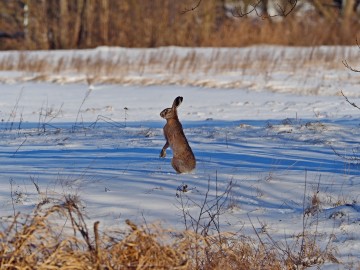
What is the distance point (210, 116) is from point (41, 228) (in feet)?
29.4

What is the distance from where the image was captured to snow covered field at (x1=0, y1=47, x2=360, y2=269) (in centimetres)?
626

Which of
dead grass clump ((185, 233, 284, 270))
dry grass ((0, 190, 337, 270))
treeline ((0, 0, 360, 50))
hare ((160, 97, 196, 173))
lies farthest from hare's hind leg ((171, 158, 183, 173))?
treeline ((0, 0, 360, 50))

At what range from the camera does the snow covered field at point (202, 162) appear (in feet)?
20.5

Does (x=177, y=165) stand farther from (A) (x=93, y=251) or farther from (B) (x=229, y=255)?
(A) (x=93, y=251)

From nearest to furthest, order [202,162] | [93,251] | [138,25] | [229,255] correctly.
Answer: [93,251], [229,255], [202,162], [138,25]

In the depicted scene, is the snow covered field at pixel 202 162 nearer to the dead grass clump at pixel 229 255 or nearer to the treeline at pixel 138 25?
the dead grass clump at pixel 229 255

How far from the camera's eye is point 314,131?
10.2 meters

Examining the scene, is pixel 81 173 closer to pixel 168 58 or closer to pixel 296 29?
pixel 168 58

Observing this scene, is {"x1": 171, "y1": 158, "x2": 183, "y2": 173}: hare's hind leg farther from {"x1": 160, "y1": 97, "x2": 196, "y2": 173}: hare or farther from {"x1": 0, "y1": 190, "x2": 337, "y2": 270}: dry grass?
{"x1": 0, "y1": 190, "x2": 337, "y2": 270}: dry grass

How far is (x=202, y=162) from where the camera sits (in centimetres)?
809

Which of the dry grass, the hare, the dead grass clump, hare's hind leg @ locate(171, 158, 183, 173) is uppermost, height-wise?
the hare

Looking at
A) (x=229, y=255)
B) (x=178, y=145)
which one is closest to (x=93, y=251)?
(x=229, y=255)

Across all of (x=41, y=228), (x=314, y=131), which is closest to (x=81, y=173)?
(x=41, y=228)

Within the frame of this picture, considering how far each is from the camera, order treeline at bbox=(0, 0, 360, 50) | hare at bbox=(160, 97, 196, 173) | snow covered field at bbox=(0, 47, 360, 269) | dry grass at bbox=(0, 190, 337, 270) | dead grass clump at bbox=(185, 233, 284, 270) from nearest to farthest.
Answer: dry grass at bbox=(0, 190, 337, 270) < dead grass clump at bbox=(185, 233, 284, 270) < snow covered field at bbox=(0, 47, 360, 269) < hare at bbox=(160, 97, 196, 173) < treeline at bbox=(0, 0, 360, 50)
